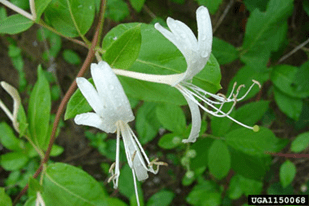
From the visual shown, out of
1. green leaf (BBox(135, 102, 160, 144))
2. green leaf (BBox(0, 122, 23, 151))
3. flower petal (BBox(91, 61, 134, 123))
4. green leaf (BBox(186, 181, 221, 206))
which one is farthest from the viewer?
green leaf (BBox(186, 181, 221, 206))

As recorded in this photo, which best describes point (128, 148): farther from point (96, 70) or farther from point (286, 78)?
point (286, 78)

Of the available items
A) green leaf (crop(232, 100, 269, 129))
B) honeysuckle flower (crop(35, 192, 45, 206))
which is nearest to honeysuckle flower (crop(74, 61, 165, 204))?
honeysuckle flower (crop(35, 192, 45, 206))

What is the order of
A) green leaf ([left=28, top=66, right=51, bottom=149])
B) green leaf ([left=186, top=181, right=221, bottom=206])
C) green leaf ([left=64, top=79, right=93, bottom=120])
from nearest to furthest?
green leaf ([left=64, top=79, right=93, bottom=120]) → green leaf ([left=28, top=66, right=51, bottom=149]) → green leaf ([left=186, top=181, right=221, bottom=206])

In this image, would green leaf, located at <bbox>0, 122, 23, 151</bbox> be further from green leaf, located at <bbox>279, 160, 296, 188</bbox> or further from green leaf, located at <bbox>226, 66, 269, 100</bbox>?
green leaf, located at <bbox>279, 160, 296, 188</bbox>

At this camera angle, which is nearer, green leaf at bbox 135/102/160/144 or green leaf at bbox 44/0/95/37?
green leaf at bbox 44/0/95/37

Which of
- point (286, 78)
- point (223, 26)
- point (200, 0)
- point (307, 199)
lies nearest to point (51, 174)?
point (200, 0)

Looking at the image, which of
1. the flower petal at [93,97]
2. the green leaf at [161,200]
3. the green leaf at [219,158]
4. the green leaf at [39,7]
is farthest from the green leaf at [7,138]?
the flower petal at [93,97]

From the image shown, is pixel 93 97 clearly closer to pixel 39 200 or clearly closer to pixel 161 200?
pixel 39 200
